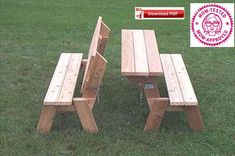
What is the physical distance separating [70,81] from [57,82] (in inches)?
5.7

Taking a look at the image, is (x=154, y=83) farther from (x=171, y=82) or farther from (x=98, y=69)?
(x=98, y=69)

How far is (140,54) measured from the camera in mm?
5211

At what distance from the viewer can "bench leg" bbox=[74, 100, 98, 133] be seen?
15.0ft

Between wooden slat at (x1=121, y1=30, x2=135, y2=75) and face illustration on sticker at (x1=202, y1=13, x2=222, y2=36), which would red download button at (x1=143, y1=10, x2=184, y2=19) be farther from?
wooden slat at (x1=121, y1=30, x2=135, y2=75)

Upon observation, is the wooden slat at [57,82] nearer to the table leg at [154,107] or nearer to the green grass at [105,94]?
the green grass at [105,94]

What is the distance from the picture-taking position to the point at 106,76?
21.4ft

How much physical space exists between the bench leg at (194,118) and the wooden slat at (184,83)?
0.33ft

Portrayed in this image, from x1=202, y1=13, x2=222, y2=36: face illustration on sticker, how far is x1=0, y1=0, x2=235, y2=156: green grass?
15.8 inches

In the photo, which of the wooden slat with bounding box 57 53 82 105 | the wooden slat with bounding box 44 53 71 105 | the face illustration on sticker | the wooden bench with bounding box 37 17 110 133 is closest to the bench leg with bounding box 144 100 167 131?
the wooden bench with bounding box 37 17 110 133

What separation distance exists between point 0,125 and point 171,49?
3685 millimetres

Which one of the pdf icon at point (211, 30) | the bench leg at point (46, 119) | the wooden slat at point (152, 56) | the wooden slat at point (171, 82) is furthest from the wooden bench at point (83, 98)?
the pdf icon at point (211, 30)

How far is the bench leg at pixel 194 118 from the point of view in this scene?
4.67 meters

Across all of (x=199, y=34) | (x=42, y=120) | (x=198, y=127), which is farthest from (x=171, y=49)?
(x=42, y=120)

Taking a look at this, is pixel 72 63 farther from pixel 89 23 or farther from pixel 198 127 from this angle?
pixel 89 23
